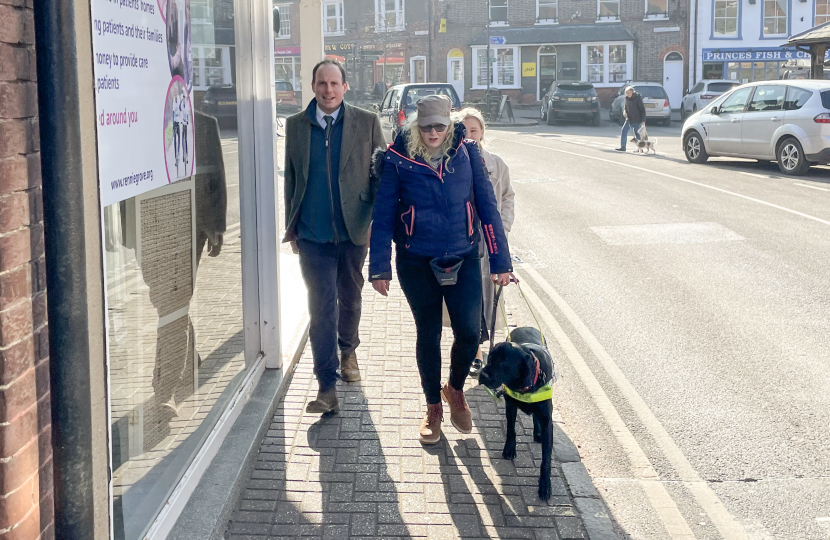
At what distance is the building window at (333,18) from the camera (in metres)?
55.8

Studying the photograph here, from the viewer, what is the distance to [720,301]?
829cm

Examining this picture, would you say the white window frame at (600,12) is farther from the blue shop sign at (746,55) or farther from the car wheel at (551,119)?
the car wheel at (551,119)

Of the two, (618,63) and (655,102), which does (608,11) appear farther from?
(655,102)

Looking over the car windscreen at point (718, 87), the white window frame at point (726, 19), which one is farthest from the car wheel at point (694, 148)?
the white window frame at point (726, 19)

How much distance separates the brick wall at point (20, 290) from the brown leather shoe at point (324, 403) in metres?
2.79

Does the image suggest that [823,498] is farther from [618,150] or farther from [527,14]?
[527,14]

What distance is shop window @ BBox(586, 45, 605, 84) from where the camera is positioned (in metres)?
48.1

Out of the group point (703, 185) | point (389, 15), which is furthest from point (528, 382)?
point (389, 15)

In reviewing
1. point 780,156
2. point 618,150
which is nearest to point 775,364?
point 780,156

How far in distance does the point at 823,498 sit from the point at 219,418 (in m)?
3.01

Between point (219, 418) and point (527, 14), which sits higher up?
point (527, 14)

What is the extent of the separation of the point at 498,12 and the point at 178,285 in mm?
48187

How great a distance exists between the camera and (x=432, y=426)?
4.95 metres

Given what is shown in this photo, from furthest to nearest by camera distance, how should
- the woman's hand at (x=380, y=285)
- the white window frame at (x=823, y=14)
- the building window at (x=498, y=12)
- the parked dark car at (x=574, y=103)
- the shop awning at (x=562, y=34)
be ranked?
the building window at (x=498, y=12)
the shop awning at (x=562, y=34)
the white window frame at (x=823, y=14)
the parked dark car at (x=574, y=103)
the woman's hand at (x=380, y=285)
